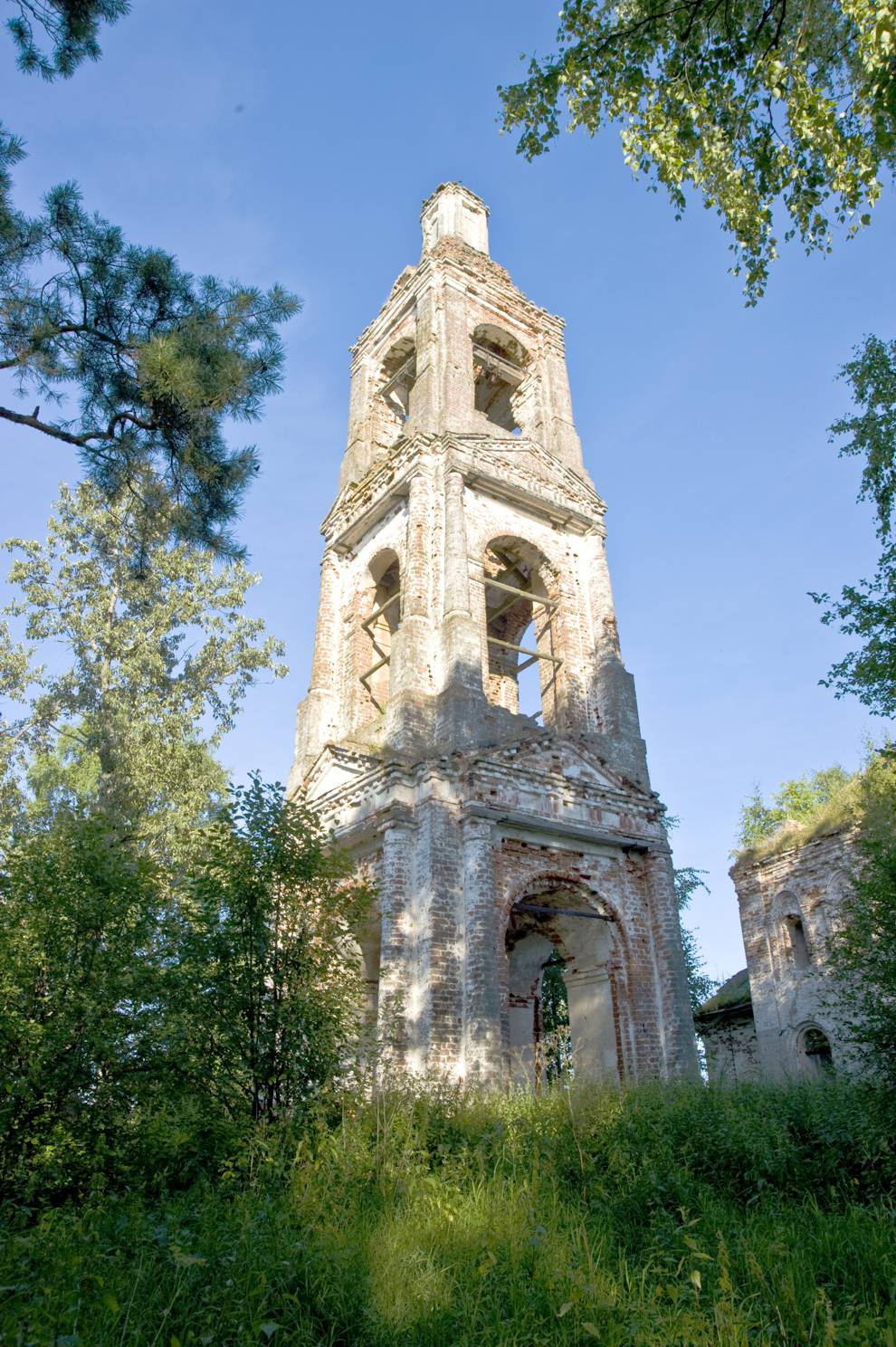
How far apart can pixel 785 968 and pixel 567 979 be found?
7.55 metres

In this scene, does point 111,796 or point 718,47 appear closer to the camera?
point 718,47

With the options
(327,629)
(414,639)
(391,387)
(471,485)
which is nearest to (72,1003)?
(414,639)

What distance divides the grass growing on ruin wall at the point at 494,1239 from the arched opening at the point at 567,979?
12.4 feet

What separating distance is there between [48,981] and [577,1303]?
3.96 meters

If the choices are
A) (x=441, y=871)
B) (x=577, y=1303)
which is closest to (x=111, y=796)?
(x=441, y=871)

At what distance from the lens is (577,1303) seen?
424cm

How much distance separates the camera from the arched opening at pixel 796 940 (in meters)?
18.1

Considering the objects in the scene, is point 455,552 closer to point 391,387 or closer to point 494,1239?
point 391,387

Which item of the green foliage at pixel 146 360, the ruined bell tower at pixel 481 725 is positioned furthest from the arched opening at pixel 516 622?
the green foliage at pixel 146 360

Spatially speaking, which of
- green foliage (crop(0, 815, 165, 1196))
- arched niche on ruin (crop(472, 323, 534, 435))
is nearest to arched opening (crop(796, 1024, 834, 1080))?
arched niche on ruin (crop(472, 323, 534, 435))

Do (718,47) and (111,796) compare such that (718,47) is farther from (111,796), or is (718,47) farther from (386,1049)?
(111,796)

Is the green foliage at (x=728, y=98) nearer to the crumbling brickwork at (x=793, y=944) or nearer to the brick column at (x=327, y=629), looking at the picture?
the brick column at (x=327, y=629)

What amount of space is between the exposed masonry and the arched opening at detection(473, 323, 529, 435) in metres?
10.5

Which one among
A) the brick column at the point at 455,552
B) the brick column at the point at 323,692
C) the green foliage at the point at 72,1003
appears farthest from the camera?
the brick column at the point at 323,692
